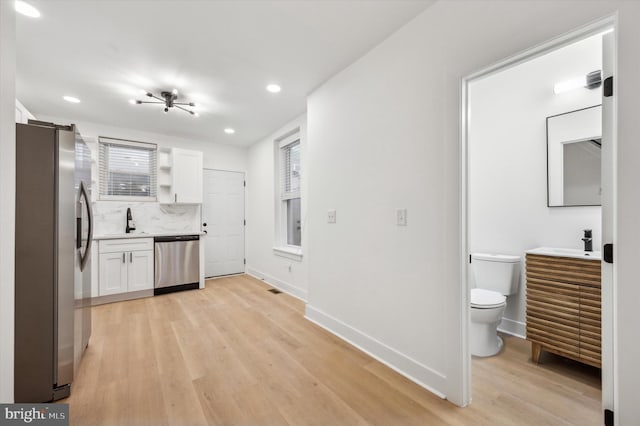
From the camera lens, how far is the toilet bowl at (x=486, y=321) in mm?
2186

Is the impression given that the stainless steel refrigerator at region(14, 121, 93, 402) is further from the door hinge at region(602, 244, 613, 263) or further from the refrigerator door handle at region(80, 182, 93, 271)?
the door hinge at region(602, 244, 613, 263)

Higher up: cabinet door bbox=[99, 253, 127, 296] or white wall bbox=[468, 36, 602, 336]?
white wall bbox=[468, 36, 602, 336]

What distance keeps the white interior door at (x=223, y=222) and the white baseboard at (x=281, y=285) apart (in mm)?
472

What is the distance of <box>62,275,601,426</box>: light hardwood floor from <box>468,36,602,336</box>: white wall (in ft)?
3.14

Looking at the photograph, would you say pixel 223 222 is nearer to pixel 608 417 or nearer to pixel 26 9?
pixel 26 9

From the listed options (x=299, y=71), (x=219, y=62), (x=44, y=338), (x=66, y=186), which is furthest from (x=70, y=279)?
(x=299, y=71)

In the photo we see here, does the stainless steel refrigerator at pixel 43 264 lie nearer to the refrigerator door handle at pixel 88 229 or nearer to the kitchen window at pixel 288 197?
the refrigerator door handle at pixel 88 229

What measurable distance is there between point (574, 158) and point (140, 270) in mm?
5297

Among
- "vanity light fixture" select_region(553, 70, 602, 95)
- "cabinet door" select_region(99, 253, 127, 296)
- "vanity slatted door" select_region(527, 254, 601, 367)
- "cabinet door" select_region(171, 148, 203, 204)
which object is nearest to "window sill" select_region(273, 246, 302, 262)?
"cabinet door" select_region(171, 148, 203, 204)

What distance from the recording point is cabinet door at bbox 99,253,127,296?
3734mm

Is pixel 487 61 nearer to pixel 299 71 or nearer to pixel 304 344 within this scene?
pixel 299 71

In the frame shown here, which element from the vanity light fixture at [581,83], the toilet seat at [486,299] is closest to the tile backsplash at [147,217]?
the toilet seat at [486,299]

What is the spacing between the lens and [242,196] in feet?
18.5

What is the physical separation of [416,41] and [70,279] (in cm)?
297
